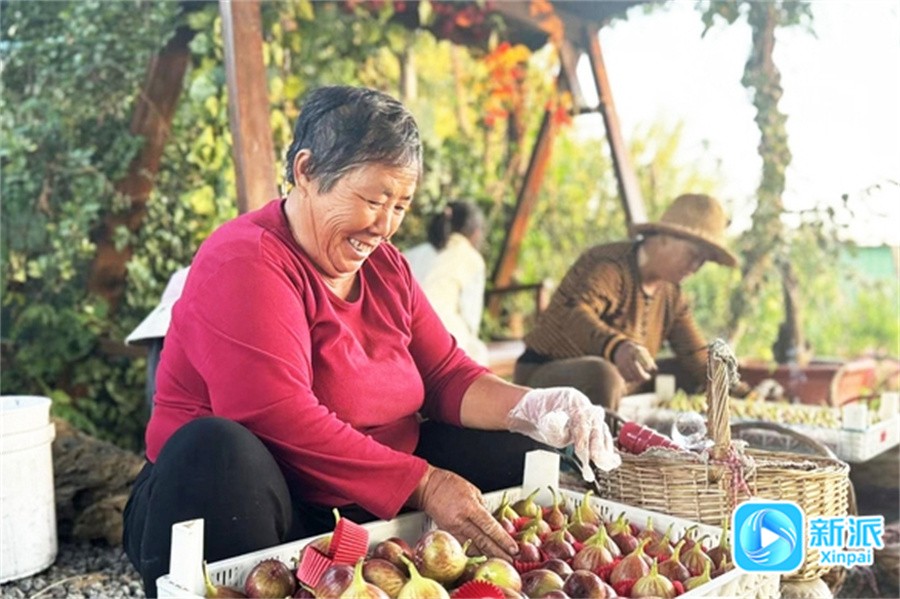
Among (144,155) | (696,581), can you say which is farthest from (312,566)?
(144,155)

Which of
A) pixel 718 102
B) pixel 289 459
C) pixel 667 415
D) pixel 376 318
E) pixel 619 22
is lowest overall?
pixel 667 415

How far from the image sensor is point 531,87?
5.44 metres

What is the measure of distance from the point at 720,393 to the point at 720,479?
0.19m

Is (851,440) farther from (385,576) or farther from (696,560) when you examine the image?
(385,576)

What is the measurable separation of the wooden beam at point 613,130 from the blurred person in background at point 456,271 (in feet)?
2.46

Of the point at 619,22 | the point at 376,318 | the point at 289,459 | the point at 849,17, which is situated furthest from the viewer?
the point at 619,22

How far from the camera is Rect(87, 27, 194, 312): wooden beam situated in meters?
3.67

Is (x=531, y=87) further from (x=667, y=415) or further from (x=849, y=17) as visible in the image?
(x=667, y=415)

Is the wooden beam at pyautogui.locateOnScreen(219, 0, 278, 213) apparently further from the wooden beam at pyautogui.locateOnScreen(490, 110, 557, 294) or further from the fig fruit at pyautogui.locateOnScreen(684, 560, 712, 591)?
the wooden beam at pyautogui.locateOnScreen(490, 110, 557, 294)

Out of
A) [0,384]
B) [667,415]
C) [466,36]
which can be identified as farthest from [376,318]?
[466,36]

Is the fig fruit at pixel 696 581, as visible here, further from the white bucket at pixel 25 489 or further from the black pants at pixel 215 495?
the white bucket at pixel 25 489

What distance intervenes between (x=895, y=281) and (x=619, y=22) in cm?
195

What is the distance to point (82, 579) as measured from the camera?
2.59 meters

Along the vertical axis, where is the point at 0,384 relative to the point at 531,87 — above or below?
below
